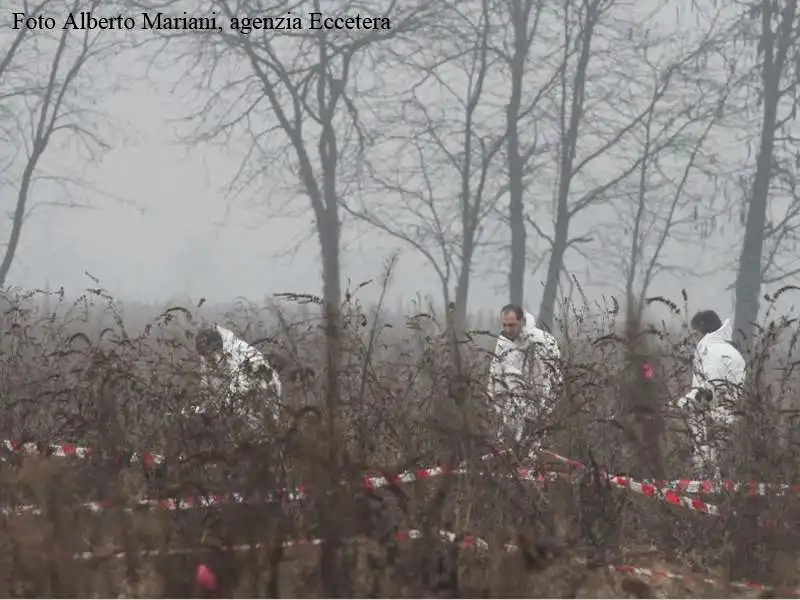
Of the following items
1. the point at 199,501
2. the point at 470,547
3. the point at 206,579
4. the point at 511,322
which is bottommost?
the point at 206,579

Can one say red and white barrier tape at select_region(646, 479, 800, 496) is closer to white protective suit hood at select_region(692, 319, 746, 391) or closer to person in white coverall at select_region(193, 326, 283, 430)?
white protective suit hood at select_region(692, 319, 746, 391)

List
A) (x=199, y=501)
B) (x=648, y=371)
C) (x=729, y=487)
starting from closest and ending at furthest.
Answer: (x=199, y=501) < (x=729, y=487) < (x=648, y=371)

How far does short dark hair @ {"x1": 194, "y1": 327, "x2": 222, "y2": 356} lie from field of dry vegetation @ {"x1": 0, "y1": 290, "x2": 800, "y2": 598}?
98 millimetres

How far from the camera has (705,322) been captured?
388 inches

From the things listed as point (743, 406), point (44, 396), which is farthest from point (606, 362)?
point (44, 396)

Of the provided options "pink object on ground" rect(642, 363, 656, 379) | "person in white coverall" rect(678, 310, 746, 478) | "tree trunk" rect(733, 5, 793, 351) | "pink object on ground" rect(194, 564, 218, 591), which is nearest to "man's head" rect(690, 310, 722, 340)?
"person in white coverall" rect(678, 310, 746, 478)

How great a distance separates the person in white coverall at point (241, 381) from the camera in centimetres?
728

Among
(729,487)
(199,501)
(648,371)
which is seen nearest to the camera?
(199,501)

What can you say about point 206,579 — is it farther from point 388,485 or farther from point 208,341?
point 208,341

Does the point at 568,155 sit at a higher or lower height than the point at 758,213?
higher

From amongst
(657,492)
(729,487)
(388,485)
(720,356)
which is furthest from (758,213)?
(388,485)

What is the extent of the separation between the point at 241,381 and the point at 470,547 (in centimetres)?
206

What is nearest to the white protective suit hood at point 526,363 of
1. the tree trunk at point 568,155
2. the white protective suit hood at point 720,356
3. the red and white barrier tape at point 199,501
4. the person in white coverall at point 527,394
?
the person in white coverall at point 527,394

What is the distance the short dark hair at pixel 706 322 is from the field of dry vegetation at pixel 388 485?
0.86 meters
